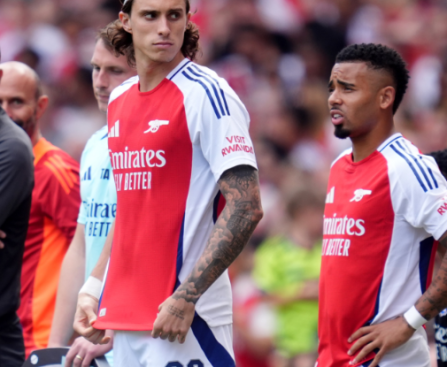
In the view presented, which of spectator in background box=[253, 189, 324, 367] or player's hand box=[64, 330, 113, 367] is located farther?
spectator in background box=[253, 189, 324, 367]

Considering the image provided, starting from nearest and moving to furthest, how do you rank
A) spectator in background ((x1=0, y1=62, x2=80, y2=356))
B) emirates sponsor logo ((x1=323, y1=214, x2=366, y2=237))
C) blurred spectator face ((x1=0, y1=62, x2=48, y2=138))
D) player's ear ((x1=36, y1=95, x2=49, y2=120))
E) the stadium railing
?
emirates sponsor logo ((x1=323, y1=214, x2=366, y2=237))
the stadium railing
spectator in background ((x1=0, y1=62, x2=80, y2=356))
blurred spectator face ((x1=0, y1=62, x2=48, y2=138))
player's ear ((x1=36, y1=95, x2=49, y2=120))

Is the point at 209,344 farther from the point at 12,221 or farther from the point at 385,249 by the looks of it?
the point at 12,221

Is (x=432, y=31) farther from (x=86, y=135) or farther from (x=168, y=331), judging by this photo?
(x=168, y=331)

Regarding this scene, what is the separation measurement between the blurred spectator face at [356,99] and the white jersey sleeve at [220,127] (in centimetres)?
85

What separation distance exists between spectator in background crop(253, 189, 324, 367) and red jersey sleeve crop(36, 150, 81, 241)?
5.83ft

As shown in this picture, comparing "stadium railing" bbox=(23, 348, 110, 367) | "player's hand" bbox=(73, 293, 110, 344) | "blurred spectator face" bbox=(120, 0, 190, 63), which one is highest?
"blurred spectator face" bbox=(120, 0, 190, 63)

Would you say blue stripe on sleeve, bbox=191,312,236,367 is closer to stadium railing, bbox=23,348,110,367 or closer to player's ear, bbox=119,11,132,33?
stadium railing, bbox=23,348,110,367

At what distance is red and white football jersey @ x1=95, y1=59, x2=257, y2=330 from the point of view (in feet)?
9.87

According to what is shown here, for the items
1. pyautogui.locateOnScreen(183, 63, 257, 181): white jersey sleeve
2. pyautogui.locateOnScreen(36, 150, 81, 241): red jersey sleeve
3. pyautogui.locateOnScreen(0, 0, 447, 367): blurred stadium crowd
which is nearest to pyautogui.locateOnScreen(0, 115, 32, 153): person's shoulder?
pyautogui.locateOnScreen(36, 150, 81, 241): red jersey sleeve

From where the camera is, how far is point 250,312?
605 cm

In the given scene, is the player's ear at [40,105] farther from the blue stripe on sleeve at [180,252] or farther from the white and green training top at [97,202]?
the blue stripe on sleeve at [180,252]

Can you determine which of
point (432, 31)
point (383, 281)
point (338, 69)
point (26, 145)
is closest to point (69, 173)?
point (26, 145)

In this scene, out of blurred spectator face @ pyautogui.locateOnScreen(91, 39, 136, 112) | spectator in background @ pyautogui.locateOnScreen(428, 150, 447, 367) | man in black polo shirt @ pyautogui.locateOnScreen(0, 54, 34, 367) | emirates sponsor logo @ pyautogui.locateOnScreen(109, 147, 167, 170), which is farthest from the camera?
blurred spectator face @ pyautogui.locateOnScreen(91, 39, 136, 112)

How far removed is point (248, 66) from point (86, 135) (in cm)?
222
